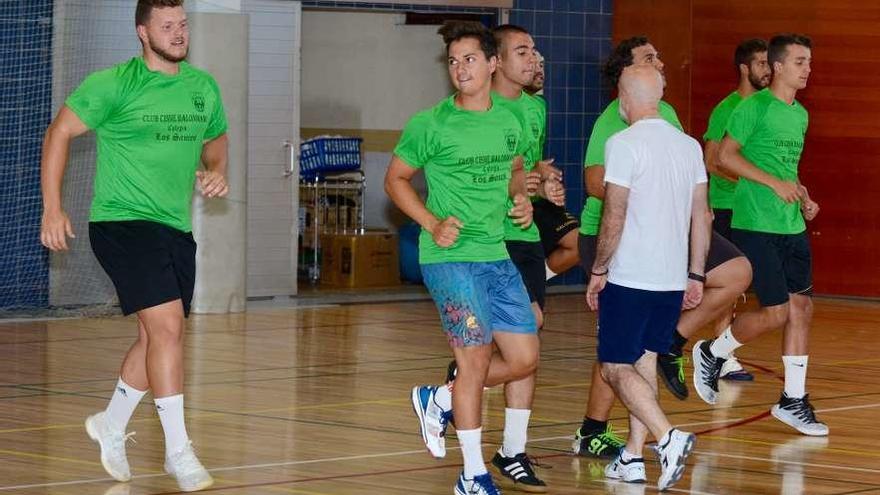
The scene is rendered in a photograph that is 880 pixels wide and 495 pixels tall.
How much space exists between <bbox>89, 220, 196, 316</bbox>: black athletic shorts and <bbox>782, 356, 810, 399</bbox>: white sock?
3.45 metres

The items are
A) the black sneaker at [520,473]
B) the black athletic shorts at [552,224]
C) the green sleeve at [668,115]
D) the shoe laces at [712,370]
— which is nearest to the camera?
the black sneaker at [520,473]

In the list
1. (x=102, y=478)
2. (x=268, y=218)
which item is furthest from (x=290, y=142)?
(x=102, y=478)

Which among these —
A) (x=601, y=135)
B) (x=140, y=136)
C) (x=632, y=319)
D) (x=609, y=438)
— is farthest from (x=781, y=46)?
(x=140, y=136)

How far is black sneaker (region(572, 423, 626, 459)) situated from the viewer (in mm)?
7871

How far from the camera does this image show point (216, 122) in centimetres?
734

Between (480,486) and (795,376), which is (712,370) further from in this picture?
(480,486)

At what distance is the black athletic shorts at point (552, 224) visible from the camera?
10.2 meters

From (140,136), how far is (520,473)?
2136 millimetres

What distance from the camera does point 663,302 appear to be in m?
6.99

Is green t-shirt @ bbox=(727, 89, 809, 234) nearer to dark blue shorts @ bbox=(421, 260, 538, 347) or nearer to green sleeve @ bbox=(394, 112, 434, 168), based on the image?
dark blue shorts @ bbox=(421, 260, 538, 347)

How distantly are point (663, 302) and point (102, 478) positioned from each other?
2506 millimetres

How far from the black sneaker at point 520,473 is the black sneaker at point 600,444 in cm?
69

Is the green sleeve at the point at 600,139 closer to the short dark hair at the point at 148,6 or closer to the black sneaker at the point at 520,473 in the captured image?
the black sneaker at the point at 520,473

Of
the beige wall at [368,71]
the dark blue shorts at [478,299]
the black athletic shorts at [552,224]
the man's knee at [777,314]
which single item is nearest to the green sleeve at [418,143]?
the dark blue shorts at [478,299]
